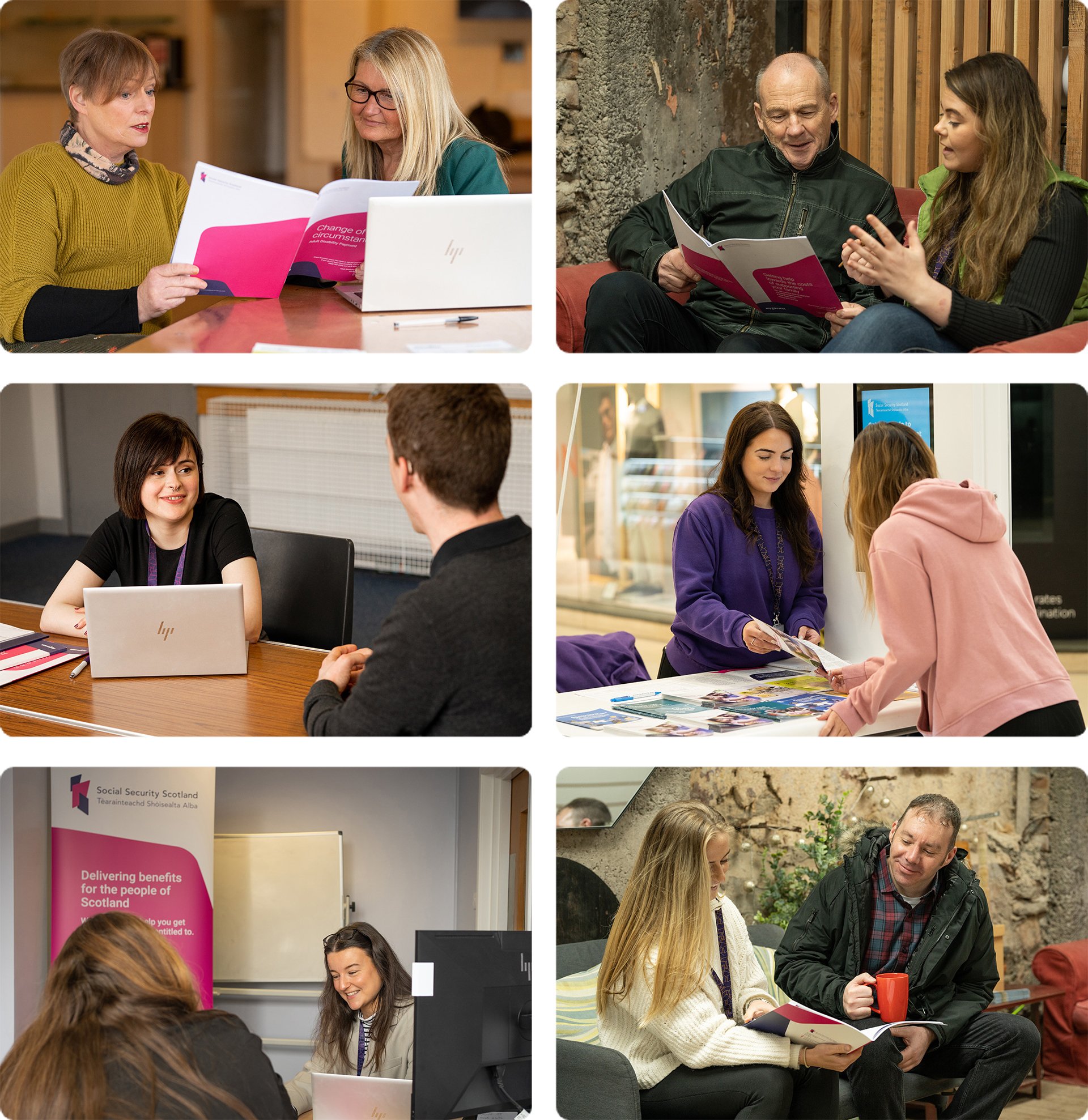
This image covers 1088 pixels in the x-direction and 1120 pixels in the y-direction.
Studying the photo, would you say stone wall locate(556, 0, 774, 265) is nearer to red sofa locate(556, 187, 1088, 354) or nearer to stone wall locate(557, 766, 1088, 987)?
red sofa locate(556, 187, 1088, 354)

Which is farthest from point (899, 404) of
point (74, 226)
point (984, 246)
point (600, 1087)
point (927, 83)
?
point (74, 226)

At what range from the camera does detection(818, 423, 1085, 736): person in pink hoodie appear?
158 centimetres

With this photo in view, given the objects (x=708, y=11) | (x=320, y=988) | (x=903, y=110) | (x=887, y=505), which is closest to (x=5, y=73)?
(x=708, y=11)

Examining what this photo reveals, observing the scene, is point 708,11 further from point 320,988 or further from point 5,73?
point 5,73

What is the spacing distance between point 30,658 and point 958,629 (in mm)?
1476

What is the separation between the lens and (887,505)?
1.88 meters

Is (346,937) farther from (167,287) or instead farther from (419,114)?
(419,114)

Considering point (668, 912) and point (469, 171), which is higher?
point (469, 171)

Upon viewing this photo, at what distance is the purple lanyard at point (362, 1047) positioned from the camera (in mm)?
2117

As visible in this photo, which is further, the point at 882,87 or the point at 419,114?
the point at 882,87

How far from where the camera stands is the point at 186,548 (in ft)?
6.59

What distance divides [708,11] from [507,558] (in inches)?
93.1

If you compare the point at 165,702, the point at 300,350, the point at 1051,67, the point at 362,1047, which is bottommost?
the point at 362,1047

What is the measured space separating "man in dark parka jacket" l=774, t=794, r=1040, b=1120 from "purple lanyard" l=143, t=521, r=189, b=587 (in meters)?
1.41
